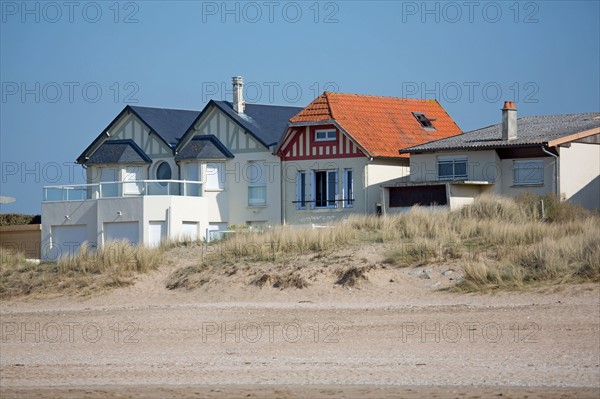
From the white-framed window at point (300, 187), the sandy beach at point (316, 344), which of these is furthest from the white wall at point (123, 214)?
the sandy beach at point (316, 344)

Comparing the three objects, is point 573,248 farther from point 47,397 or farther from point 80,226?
point 80,226

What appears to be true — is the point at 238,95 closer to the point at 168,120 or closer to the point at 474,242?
the point at 168,120

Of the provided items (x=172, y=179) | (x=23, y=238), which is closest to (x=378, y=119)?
(x=172, y=179)

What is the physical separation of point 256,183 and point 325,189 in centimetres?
331

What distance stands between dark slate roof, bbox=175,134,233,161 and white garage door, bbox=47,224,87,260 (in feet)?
19.3

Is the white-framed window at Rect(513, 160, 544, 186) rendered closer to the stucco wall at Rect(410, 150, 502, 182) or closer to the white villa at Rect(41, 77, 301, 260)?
the stucco wall at Rect(410, 150, 502, 182)

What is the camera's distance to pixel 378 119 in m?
46.8

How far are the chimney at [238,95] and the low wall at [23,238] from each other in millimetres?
9518

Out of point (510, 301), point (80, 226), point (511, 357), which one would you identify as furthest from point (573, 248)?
point (80, 226)

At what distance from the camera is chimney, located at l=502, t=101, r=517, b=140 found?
40656 mm

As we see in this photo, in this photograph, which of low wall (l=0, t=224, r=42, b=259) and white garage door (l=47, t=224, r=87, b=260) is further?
low wall (l=0, t=224, r=42, b=259)

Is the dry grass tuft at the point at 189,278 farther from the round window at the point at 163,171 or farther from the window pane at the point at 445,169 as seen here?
the round window at the point at 163,171

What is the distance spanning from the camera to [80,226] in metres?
43.2

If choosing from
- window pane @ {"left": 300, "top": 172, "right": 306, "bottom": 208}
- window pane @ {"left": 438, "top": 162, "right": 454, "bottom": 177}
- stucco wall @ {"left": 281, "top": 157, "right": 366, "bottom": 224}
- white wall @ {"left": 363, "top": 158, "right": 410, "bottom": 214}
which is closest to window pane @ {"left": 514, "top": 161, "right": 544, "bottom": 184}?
window pane @ {"left": 438, "top": 162, "right": 454, "bottom": 177}
